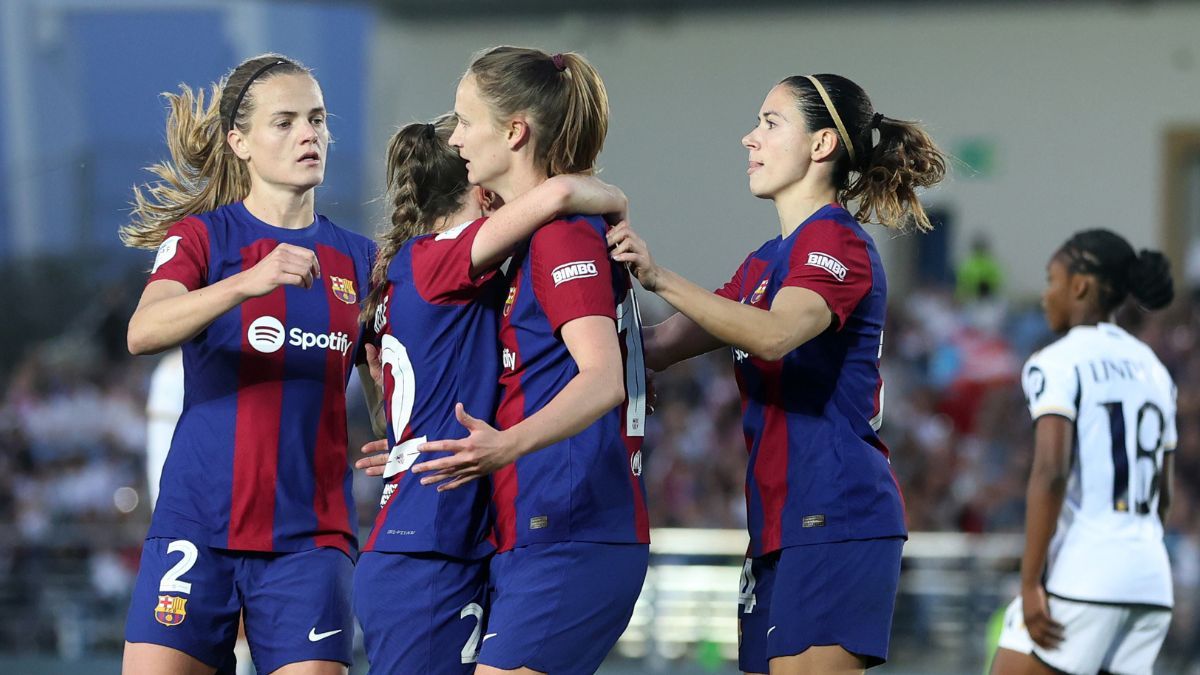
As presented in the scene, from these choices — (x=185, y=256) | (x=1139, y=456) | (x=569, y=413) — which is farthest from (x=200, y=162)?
(x=1139, y=456)

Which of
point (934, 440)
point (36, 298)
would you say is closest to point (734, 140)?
point (934, 440)

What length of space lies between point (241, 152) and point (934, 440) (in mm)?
9224

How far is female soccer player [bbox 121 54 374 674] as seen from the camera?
13.9 feet

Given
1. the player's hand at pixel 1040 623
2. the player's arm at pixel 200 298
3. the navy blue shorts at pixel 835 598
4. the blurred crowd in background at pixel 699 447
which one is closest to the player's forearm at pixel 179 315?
the player's arm at pixel 200 298

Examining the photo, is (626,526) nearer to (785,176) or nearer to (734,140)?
(785,176)

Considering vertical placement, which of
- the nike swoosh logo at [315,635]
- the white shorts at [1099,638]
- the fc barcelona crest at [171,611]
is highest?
the fc barcelona crest at [171,611]

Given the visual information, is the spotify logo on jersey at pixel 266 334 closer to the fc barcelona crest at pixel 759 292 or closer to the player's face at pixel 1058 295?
the fc barcelona crest at pixel 759 292

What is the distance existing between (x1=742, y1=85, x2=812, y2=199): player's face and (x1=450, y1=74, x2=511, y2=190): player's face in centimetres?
76

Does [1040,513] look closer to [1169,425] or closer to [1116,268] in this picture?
[1169,425]

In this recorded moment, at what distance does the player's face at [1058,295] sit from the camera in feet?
17.5

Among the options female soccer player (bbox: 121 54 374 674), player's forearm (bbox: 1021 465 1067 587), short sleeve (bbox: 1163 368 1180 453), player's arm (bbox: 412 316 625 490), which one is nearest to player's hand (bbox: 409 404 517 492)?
player's arm (bbox: 412 316 625 490)

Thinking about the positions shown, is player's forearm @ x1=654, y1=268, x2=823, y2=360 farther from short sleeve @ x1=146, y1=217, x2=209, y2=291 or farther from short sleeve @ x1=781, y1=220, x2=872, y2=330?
short sleeve @ x1=146, y1=217, x2=209, y2=291

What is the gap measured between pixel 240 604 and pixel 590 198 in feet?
4.76

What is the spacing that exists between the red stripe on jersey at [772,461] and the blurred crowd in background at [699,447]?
22.1ft
